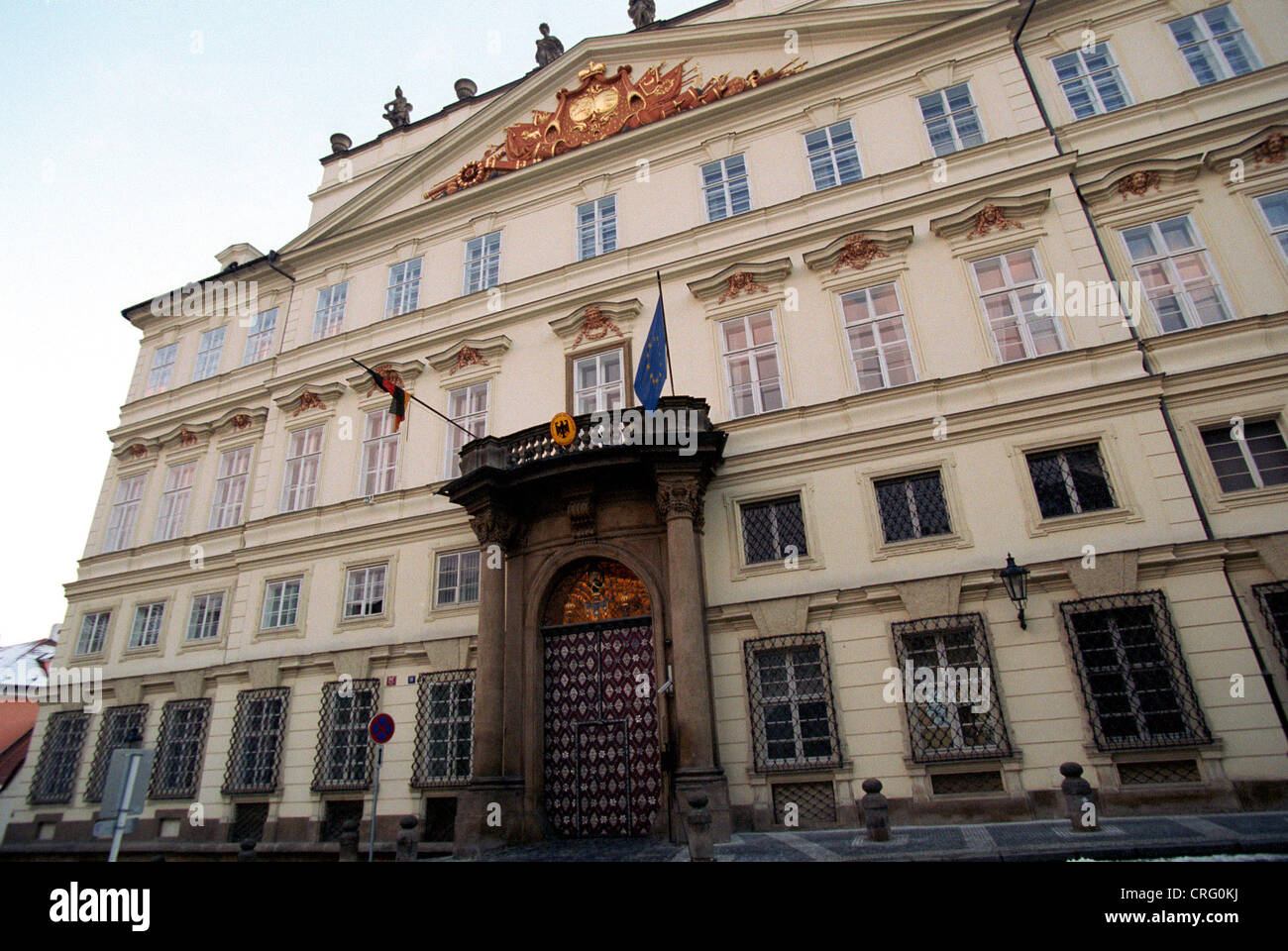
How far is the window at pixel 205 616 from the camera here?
797 inches

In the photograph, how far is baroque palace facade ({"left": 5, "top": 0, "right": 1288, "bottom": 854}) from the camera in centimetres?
1235

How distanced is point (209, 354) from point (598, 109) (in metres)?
16.2

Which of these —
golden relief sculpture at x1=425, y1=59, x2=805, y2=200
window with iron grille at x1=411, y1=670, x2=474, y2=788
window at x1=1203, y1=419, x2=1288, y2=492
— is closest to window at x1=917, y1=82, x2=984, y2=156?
golden relief sculpture at x1=425, y1=59, x2=805, y2=200

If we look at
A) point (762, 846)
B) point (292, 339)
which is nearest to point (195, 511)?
point (292, 339)

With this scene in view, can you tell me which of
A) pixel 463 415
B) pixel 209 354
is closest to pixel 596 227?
pixel 463 415

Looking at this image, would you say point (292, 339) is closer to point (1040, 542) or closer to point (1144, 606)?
point (1040, 542)

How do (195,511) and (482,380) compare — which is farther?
(195,511)

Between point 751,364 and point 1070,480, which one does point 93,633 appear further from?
point 1070,480

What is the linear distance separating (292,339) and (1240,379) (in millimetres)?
24808

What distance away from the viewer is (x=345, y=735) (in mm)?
17141

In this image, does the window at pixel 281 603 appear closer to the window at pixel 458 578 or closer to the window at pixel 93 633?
the window at pixel 458 578

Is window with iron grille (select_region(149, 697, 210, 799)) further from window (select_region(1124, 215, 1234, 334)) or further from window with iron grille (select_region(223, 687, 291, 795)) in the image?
window (select_region(1124, 215, 1234, 334))

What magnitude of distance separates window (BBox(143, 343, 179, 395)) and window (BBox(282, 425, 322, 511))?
26.4ft

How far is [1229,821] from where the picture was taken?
33.0ft
